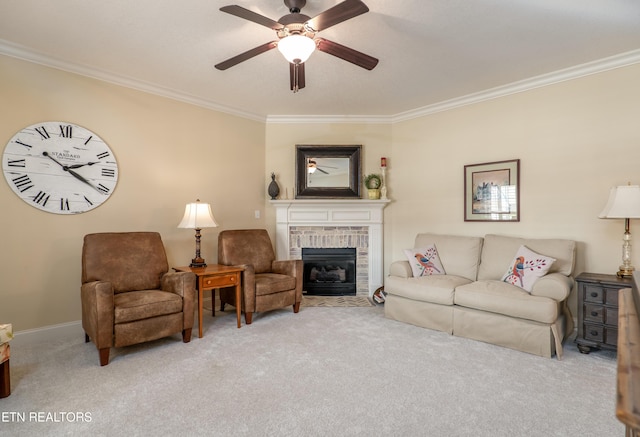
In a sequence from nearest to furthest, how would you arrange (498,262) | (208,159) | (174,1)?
(174,1)
(498,262)
(208,159)

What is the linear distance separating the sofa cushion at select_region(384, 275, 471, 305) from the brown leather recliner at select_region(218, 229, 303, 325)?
108 centimetres

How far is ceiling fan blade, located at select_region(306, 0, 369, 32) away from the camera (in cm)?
196

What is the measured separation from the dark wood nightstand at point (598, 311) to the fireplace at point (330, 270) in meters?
2.66

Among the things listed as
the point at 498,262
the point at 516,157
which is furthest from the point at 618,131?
the point at 498,262

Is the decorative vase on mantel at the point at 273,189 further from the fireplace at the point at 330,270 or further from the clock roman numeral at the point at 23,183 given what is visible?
the clock roman numeral at the point at 23,183

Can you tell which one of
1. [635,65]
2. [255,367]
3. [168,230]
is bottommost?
[255,367]

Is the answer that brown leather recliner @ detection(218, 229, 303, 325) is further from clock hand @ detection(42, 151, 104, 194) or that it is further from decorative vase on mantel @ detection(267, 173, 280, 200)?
clock hand @ detection(42, 151, 104, 194)

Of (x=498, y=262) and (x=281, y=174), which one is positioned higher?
(x=281, y=174)

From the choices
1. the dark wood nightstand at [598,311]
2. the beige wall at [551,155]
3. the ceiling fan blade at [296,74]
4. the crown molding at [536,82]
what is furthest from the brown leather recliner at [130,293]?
the crown molding at [536,82]

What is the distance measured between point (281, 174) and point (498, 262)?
295cm

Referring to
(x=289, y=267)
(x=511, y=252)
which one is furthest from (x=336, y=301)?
(x=511, y=252)

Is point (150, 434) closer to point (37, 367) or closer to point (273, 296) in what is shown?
point (37, 367)

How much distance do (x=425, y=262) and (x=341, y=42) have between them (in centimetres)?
242

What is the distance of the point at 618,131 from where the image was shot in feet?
10.7
